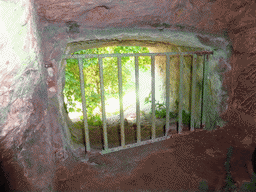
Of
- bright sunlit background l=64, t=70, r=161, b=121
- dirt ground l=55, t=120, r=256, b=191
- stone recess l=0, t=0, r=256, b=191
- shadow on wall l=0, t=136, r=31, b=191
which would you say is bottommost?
bright sunlit background l=64, t=70, r=161, b=121

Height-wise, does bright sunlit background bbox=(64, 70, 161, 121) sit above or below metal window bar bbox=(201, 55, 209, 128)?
below

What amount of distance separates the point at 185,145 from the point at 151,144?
415 millimetres

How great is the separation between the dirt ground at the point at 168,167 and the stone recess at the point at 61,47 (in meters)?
0.16

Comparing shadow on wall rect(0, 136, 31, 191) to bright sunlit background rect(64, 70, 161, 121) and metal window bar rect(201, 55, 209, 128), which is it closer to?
metal window bar rect(201, 55, 209, 128)

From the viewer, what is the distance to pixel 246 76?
2.18 metres

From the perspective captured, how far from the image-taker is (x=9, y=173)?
51.5 inches

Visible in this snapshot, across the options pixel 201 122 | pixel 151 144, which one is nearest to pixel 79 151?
pixel 151 144

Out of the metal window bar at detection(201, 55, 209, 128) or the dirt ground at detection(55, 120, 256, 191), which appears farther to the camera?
the metal window bar at detection(201, 55, 209, 128)

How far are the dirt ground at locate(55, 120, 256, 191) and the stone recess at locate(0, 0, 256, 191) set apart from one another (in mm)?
157

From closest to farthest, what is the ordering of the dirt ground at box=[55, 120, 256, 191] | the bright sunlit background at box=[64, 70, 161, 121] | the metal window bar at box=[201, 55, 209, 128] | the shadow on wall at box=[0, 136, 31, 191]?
the shadow on wall at box=[0, 136, 31, 191] < the dirt ground at box=[55, 120, 256, 191] < the metal window bar at box=[201, 55, 209, 128] < the bright sunlit background at box=[64, 70, 161, 121]

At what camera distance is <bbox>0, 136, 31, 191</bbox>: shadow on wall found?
4.13ft

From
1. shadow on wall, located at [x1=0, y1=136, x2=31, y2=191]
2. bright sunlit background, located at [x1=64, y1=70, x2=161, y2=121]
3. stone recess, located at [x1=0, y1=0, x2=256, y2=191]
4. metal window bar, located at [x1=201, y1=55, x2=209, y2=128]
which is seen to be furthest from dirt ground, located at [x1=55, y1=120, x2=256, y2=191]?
bright sunlit background, located at [x1=64, y1=70, x2=161, y2=121]

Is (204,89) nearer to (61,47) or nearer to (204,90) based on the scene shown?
(204,90)

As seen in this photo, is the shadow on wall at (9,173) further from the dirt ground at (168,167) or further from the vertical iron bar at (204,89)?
the vertical iron bar at (204,89)
